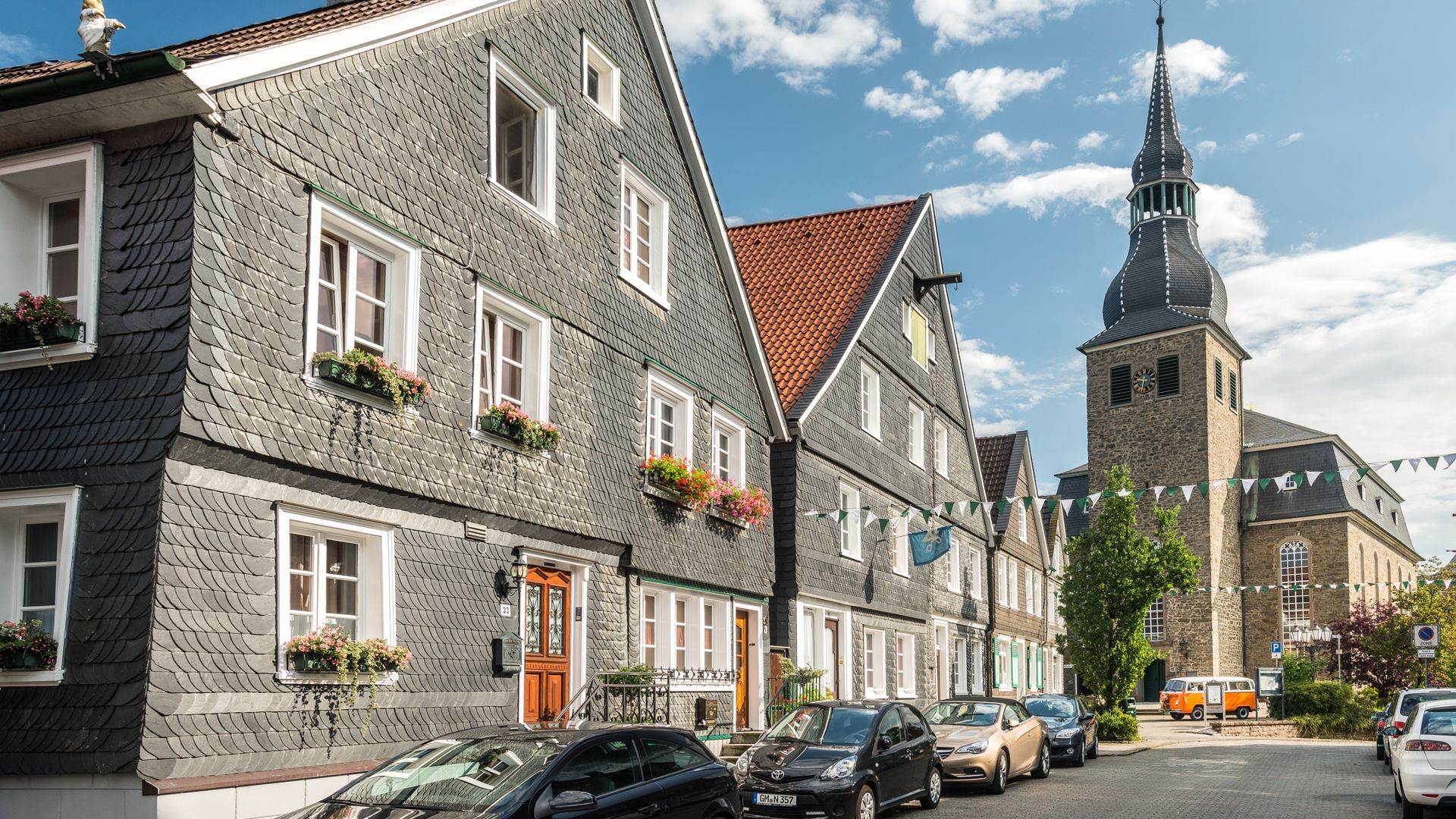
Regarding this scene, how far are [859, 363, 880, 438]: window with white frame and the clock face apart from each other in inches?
2075

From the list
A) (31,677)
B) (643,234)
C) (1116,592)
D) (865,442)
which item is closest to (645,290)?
(643,234)

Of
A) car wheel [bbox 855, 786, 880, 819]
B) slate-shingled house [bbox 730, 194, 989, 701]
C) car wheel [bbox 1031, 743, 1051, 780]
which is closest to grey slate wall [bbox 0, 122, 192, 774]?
car wheel [bbox 855, 786, 880, 819]

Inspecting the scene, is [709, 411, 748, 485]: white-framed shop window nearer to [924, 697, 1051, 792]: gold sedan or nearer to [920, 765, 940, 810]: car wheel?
[924, 697, 1051, 792]: gold sedan

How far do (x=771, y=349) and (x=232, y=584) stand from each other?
1621 cm

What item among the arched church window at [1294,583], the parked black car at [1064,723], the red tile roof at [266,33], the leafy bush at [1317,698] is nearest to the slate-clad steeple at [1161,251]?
the arched church window at [1294,583]

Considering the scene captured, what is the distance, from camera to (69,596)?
33.4 ft

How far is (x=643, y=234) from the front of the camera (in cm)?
1945

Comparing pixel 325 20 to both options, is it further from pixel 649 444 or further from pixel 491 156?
pixel 649 444

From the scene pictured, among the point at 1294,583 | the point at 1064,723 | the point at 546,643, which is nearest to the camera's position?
the point at 546,643

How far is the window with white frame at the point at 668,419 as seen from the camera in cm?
1875

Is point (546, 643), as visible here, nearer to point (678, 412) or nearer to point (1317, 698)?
point (678, 412)

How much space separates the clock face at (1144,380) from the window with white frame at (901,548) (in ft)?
165

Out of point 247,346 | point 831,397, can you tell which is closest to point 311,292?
point 247,346

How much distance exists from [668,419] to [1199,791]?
981 centimetres
